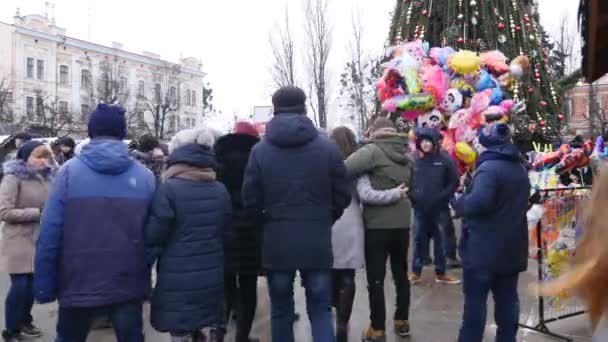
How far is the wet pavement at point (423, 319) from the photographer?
5.03 meters

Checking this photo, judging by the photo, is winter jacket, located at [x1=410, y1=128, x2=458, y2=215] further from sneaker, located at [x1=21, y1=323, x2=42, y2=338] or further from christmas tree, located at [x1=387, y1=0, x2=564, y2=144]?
sneaker, located at [x1=21, y1=323, x2=42, y2=338]

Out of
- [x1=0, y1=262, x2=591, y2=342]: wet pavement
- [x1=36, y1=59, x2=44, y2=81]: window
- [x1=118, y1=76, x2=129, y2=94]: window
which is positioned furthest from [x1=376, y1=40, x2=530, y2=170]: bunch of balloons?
[x1=36, y1=59, x2=44, y2=81]: window

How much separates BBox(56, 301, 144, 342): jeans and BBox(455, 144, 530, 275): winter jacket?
2.34m

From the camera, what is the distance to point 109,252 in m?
3.36

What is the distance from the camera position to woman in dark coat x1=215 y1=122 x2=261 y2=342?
4574 millimetres

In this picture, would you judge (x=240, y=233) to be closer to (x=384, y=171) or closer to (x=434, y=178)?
(x=384, y=171)

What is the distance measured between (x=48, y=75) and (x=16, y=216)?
48436 mm

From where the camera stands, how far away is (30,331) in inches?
206

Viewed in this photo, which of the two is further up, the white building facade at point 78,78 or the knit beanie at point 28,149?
the white building facade at point 78,78

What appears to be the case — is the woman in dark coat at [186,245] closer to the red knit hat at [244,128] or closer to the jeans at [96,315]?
the jeans at [96,315]

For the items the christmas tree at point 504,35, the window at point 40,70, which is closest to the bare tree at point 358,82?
the christmas tree at point 504,35

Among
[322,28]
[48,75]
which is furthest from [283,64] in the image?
[48,75]

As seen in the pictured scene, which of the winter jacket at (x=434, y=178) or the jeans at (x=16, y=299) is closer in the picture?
the jeans at (x=16, y=299)

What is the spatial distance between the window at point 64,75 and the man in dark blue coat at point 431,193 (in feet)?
161
